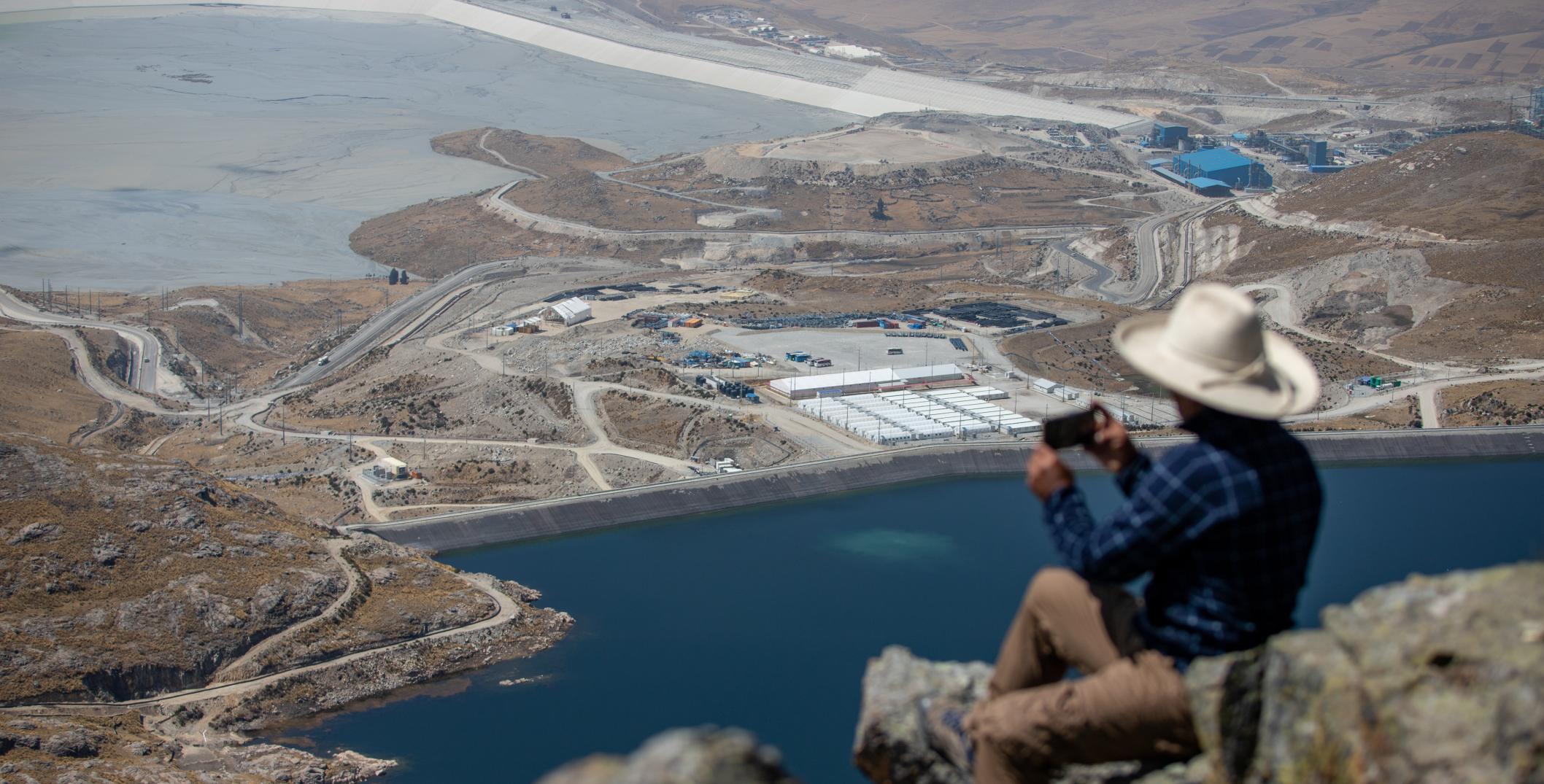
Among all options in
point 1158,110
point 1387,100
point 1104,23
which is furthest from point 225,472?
point 1104,23

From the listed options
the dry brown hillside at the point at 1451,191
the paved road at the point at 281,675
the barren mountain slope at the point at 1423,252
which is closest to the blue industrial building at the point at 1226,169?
the barren mountain slope at the point at 1423,252

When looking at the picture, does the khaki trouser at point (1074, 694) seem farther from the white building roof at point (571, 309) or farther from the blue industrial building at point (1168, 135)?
the blue industrial building at point (1168, 135)

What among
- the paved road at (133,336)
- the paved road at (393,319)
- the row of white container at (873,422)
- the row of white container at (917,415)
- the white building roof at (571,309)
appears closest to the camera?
the row of white container at (873,422)

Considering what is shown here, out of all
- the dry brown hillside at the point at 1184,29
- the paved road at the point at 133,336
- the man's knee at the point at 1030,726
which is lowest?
the paved road at the point at 133,336

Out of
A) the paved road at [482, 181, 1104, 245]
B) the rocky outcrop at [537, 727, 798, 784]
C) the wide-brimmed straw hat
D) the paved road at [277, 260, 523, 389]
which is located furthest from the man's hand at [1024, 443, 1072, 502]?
the paved road at [482, 181, 1104, 245]

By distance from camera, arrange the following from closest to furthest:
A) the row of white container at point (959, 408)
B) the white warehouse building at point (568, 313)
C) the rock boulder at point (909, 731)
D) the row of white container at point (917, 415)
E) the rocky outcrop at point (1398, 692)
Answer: the rocky outcrop at point (1398, 692) → the rock boulder at point (909, 731) → the row of white container at point (917, 415) → the row of white container at point (959, 408) → the white warehouse building at point (568, 313)

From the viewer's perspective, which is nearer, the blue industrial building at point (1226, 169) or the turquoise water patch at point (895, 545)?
the turquoise water patch at point (895, 545)

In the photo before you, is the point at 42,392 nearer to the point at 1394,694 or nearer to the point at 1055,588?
the point at 1055,588

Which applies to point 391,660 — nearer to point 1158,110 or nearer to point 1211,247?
point 1211,247
